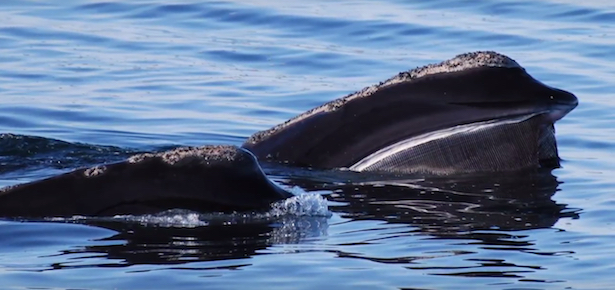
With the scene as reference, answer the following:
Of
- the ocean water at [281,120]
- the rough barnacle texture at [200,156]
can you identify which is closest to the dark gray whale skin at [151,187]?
the rough barnacle texture at [200,156]

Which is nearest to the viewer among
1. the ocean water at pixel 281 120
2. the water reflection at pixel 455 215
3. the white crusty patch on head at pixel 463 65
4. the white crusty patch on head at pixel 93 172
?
the ocean water at pixel 281 120

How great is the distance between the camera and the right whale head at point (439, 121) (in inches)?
367

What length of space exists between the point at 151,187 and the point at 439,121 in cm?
215

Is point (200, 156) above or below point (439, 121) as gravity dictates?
below

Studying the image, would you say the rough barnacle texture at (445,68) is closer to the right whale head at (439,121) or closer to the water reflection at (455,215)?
the right whale head at (439,121)

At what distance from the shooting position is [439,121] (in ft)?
30.6

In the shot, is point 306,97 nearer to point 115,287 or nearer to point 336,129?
point 336,129

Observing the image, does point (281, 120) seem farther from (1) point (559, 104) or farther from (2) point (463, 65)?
(1) point (559, 104)

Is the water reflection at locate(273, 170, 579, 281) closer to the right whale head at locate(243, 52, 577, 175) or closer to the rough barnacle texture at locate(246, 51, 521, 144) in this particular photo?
the right whale head at locate(243, 52, 577, 175)

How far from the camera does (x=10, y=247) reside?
25.3 ft

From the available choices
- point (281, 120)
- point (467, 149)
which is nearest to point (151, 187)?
point (467, 149)

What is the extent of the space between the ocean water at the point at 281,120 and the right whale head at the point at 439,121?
0.16 meters

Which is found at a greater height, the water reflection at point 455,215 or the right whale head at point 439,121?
the right whale head at point 439,121

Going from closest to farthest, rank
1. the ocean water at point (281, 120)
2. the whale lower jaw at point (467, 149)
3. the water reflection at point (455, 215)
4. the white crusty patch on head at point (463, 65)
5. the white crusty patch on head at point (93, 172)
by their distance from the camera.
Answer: the ocean water at point (281, 120) < the water reflection at point (455, 215) < the white crusty patch on head at point (93, 172) < the whale lower jaw at point (467, 149) < the white crusty patch on head at point (463, 65)
